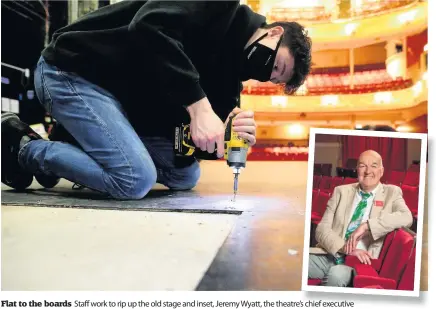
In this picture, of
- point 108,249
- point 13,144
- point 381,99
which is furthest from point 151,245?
point 381,99

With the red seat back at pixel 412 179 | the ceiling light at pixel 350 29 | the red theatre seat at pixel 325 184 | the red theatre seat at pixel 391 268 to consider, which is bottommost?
the red theatre seat at pixel 391 268

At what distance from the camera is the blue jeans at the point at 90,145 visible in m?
0.78

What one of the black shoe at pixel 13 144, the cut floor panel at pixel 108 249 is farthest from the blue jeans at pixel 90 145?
the cut floor panel at pixel 108 249

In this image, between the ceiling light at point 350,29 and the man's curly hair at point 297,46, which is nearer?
the man's curly hair at point 297,46

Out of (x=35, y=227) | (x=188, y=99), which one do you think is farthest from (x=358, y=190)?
(x=35, y=227)

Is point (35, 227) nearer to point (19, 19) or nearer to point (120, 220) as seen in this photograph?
point (120, 220)

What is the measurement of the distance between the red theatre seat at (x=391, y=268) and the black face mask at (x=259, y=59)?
446 mm

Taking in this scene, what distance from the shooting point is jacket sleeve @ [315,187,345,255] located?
57 cm

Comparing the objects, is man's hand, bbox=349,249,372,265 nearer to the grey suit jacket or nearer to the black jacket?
the grey suit jacket

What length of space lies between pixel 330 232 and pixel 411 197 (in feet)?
0.56

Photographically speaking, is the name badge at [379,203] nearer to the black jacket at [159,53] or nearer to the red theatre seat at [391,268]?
the red theatre seat at [391,268]

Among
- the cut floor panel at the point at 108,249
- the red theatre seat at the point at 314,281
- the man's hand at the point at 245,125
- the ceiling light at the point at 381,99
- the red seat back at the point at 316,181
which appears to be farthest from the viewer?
the ceiling light at the point at 381,99

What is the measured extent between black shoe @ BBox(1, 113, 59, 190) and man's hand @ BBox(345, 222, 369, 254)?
0.78 metres

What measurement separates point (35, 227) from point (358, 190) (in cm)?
56
